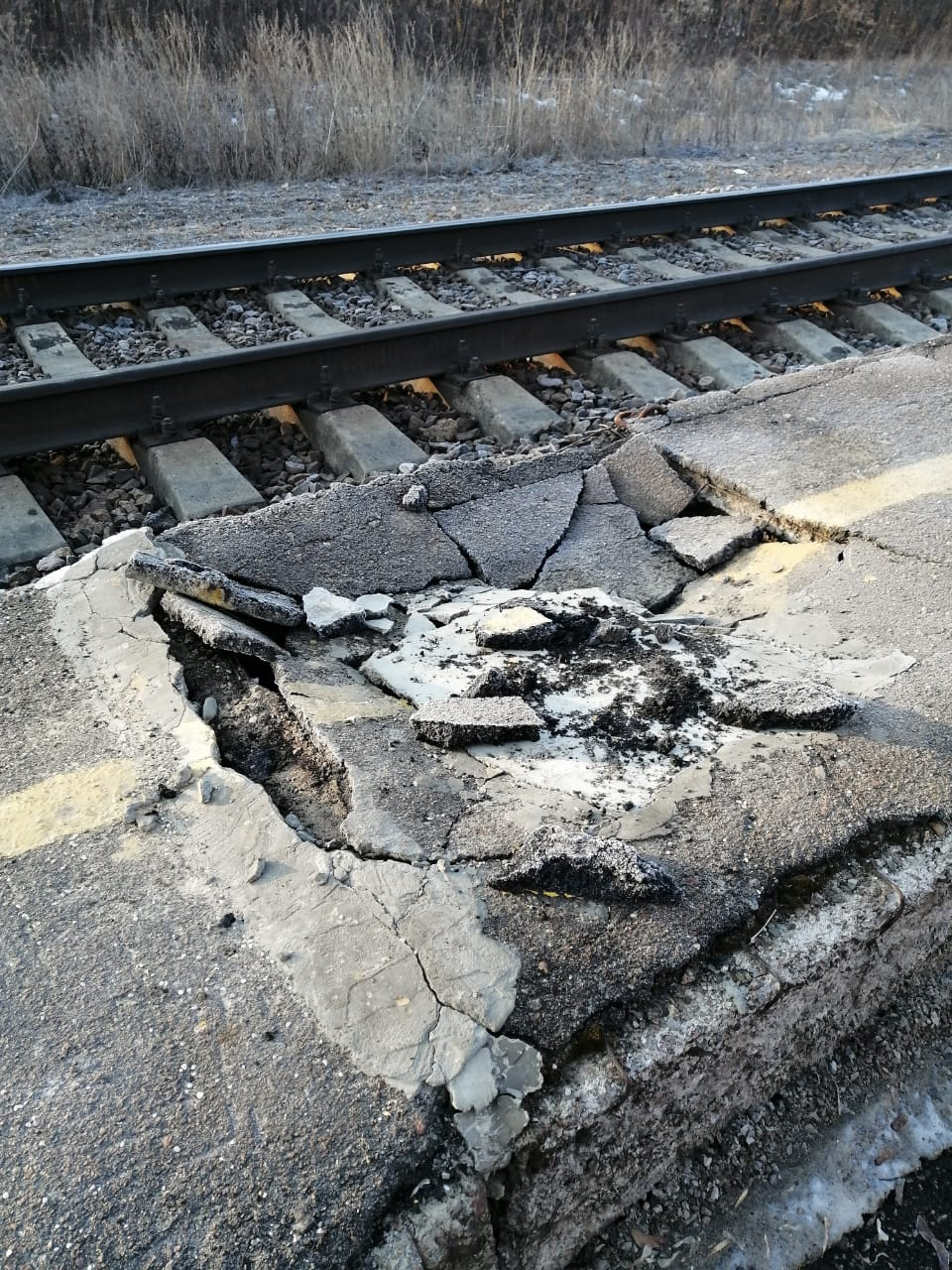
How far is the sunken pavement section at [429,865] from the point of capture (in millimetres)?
1790

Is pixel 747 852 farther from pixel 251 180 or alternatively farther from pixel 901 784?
pixel 251 180

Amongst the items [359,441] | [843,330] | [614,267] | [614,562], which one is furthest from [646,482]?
[614,267]

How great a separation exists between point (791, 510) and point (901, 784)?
65.0 inches

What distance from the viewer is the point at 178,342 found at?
5.75 metres

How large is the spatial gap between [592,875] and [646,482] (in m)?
2.46

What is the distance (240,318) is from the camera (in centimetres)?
618

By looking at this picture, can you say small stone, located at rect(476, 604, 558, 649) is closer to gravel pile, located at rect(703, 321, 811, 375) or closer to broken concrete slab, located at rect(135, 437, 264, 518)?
broken concrete slab, located at rect(135, 437, 264, 518)

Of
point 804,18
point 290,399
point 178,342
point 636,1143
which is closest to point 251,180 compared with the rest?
point 178,342

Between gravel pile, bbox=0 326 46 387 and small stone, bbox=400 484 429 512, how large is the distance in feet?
7.69

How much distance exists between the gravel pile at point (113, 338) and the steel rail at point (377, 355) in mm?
590

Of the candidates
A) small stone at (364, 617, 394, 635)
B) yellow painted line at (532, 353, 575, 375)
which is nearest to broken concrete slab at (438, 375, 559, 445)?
yellow painted line at (532, 353, 575, 375)

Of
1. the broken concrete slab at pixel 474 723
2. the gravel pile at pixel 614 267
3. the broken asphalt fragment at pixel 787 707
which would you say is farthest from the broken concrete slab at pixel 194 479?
the gravel pile at pixel 614 267

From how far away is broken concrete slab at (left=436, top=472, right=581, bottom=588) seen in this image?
12.6 ft

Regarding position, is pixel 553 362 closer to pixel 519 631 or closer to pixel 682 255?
pixel 682 255
